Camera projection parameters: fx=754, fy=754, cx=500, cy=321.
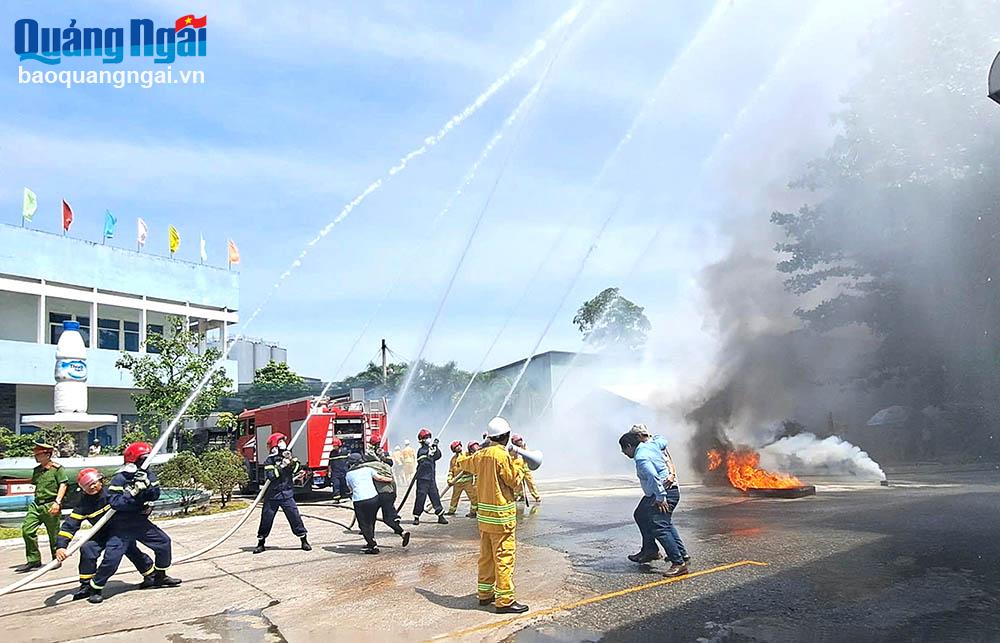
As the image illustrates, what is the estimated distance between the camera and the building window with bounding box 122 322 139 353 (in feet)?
105

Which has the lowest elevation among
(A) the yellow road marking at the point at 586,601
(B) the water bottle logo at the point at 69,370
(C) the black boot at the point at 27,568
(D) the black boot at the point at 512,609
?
(A) the yellow road marking at the point at 586,601

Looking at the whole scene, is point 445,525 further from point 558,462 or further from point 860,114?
point 558,462

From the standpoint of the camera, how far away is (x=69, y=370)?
61.2 ft

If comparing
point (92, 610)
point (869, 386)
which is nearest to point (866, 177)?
point (869, 386)

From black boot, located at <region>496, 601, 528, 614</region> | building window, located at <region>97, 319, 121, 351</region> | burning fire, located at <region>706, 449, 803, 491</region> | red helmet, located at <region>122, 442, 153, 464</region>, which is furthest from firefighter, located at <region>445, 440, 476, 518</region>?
building window, located at <region>97, 319, 121, 351</region>

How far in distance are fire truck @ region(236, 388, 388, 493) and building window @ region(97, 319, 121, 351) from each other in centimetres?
1146

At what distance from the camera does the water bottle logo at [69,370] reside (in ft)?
60.9

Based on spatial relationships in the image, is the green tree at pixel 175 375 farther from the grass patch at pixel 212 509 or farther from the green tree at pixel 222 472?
the green tree at pixel 222 472

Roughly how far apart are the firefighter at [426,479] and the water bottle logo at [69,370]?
1018 centimetres

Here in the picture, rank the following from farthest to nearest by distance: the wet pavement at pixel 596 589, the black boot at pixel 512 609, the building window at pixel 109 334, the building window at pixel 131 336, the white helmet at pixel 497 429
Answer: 1. the building window at pixel 131 336
2. the building window at pixel 109 334
3. the white helmet at pixel 497 429
4. the black boot at pixel 512 609
5. the wet pavement at pixel 596 589

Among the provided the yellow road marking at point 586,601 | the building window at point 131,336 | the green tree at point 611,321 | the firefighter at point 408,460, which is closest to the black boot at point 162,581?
the yellow road marking at point 586,601

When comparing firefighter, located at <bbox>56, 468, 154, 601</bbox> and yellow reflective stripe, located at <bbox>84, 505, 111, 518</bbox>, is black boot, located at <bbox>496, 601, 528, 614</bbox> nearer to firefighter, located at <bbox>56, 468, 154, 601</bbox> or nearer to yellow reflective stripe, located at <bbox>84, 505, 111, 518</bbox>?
firefighter, located at <bbox>56, 468, 154, 601</bbox>

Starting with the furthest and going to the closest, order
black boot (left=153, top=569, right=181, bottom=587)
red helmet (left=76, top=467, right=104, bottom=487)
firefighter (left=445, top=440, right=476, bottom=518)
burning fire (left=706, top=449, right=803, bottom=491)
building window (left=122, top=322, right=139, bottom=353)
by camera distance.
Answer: building window (left=122, top=322, right=139, bottom=353) → burning fire (left=706, top=449, right=803, bottom=491) → firefighter (left=445, top=440, right=476, bottom=518) → black boot (left=153, top=569, right=181, bottom=587) → red helmet (left=76, top=467, right=104, bottom=487)

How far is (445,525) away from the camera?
44.9 ft
